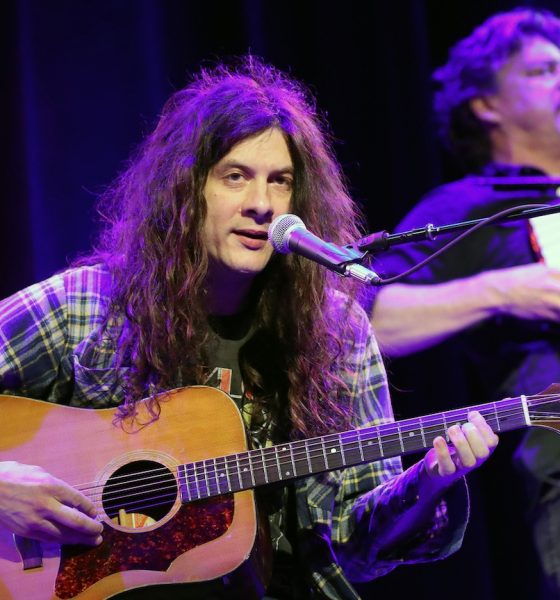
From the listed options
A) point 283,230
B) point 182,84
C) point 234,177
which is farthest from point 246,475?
point 182,84

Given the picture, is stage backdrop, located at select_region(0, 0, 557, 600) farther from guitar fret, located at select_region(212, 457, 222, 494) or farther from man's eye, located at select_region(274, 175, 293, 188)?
guitar fret, located at select_region(212, 457, 222, 494)

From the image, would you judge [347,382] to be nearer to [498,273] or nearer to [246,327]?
[246,327]

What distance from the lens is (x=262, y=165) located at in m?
2.51

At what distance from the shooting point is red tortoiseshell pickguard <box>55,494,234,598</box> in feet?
7.49

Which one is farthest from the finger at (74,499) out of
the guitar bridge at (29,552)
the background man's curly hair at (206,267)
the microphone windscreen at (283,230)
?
the microphone windscreen at (283,230)

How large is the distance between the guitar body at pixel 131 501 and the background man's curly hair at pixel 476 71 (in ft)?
6.21

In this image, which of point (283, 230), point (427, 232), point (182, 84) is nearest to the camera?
point (427, 232)

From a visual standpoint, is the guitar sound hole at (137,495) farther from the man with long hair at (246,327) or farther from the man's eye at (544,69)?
the man's eye at (544,69)

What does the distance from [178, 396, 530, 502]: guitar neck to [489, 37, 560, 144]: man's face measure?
1754 mm

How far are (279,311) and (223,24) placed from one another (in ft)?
5.11

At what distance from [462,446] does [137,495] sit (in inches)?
32.4

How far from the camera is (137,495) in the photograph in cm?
233

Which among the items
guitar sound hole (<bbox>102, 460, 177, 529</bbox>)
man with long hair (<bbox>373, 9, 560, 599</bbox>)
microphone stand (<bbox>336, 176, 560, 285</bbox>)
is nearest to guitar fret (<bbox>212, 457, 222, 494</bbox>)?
guitar sound hole (<bbox>102, 460, 177, 529</bbox>)

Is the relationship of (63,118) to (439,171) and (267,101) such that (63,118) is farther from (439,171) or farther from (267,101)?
(439,171)
